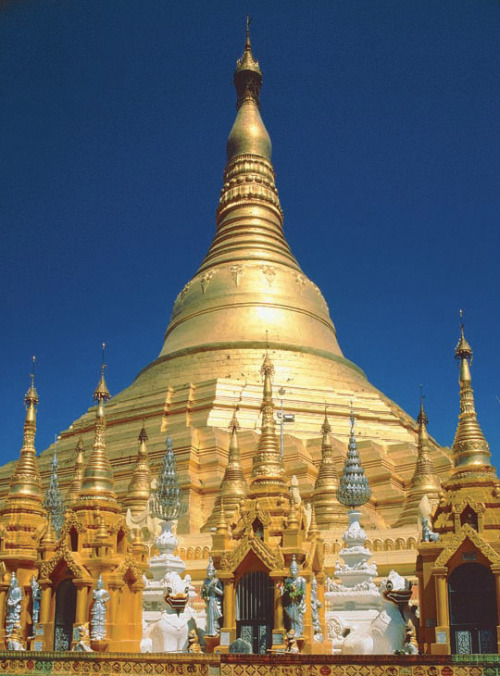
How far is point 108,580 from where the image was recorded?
15.1 metres

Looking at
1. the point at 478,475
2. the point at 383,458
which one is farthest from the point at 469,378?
the point at 383,458

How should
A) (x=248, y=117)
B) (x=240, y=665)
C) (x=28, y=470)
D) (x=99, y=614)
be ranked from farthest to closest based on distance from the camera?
(x=248, y=117), (x=28, y=470), (x=99, y=614), (x=240, y=665)

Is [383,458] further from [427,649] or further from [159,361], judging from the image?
[427,649]

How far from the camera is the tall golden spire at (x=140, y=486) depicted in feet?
82.9

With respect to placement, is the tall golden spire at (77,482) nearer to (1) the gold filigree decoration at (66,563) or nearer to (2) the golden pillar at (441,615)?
(1) the gold filigree decoration at (66,563)

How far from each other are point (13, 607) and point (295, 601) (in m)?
5.88

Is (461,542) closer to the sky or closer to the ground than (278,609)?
closer to the sky

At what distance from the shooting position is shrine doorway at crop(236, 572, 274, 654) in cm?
1380

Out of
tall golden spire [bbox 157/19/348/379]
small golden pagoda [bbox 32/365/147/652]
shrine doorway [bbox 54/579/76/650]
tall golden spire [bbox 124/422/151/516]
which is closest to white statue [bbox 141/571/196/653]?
small golden pagoda [bbox 32/365/147/652]

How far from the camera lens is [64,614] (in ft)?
49.9

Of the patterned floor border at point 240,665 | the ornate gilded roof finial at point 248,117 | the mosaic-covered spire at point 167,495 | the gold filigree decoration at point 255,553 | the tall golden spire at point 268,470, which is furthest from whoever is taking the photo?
the ornate gilded roof finial at point 248,117

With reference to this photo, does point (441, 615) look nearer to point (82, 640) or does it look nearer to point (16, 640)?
point (82, 640)

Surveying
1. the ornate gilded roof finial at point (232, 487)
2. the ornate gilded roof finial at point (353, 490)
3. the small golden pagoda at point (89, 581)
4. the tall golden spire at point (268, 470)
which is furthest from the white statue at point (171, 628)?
the ornate gilded roof finial at point (232, 487)

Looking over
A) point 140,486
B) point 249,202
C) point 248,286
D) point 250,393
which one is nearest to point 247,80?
point 249,202
